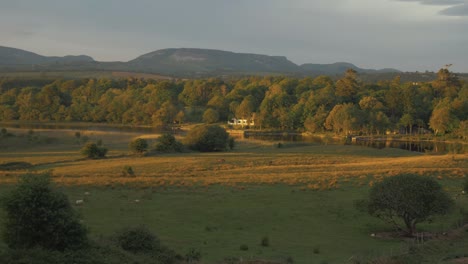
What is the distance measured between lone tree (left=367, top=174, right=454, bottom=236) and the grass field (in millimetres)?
1368

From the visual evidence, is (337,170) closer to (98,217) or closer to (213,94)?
(98,217)

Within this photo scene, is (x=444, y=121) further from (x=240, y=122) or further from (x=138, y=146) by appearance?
(x=138, y=146)

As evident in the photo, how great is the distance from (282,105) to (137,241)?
409 feet

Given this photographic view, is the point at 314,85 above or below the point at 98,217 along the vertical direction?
above

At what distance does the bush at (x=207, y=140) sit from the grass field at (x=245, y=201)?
48.1 ft

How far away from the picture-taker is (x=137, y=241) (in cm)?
2172

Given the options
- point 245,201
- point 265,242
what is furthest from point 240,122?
point 265,242

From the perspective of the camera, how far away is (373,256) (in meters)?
22.7

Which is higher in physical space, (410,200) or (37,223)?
(37,223)

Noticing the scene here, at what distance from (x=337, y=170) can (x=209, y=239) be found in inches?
1197

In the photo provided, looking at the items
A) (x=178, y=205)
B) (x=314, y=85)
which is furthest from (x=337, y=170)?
(x=314, y=85)

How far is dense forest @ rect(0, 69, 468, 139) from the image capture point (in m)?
118

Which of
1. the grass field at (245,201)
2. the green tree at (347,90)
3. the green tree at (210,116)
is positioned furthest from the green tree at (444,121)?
the green tree at (210,116)

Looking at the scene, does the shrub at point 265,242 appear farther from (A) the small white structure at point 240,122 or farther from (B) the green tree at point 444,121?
(A) the small white structure at point 240,122
